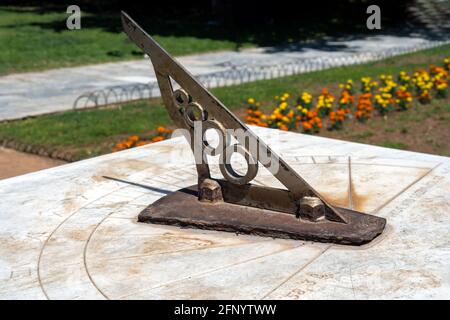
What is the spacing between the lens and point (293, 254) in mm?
4516

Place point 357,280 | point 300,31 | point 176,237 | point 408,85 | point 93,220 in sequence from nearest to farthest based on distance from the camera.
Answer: point 357,280 → point 176,237 → point 93,220 → point 408,85 → point 300,31

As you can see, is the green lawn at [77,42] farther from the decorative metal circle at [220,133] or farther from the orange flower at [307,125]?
the decorative metal circle at [220,133]

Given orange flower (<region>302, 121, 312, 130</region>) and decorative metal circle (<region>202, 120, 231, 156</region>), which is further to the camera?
orange flower (<region>302, 121, 312, 130</region>)

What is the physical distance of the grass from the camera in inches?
371

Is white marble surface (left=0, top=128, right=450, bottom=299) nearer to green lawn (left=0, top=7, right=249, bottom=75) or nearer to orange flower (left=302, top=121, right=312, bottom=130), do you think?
orange flower (left=302, top=121, right=312, bottom=130)

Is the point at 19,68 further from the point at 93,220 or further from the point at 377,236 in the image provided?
the point at 377,236

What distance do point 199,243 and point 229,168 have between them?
0.65 metres

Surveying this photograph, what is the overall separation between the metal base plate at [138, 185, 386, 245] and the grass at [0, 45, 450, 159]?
163 inches

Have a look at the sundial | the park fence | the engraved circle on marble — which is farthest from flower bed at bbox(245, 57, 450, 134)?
the engraved circle on marble

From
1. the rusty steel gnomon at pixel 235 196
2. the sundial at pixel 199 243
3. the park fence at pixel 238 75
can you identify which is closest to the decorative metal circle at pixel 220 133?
the rusty steel gnomon at pixel 235 196

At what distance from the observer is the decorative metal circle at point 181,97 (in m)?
5.15

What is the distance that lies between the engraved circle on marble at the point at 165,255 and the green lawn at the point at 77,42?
40.7 ft
